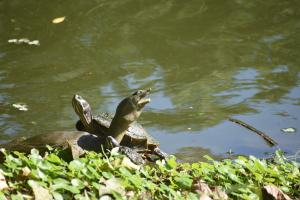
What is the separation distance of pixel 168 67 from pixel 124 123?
270 centimetres

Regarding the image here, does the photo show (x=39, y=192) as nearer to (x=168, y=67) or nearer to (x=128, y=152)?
(x=128, y=152)

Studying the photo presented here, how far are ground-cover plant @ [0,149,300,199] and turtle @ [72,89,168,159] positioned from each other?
936 mm

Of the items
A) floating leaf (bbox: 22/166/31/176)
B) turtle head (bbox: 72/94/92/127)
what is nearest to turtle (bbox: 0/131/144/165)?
turtle head (bbox: 72/94/92/127)

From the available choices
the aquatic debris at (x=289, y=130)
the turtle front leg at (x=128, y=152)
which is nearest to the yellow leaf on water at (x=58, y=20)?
the aquatic debris at (x=289, y=130)

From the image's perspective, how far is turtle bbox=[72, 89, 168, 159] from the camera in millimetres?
4426

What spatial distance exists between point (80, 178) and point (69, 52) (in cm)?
480

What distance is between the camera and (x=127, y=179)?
9.91 ft

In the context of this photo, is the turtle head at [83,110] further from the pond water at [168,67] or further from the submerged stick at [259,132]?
the submerged stick at [259,132]

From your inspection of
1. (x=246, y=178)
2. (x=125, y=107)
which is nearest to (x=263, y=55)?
(x=125, y=107)

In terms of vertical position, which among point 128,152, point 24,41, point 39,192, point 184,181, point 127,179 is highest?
point 39,192

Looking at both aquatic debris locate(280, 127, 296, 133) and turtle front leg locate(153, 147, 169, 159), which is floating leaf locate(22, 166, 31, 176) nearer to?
turtle front leg locate(153, 147, 169, 159)

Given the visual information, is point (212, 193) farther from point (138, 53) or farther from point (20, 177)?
point (138, 53)

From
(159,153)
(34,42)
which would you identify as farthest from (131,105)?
(34,42)

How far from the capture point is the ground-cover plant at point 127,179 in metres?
2.85
